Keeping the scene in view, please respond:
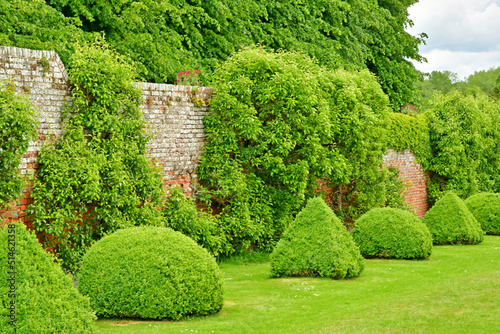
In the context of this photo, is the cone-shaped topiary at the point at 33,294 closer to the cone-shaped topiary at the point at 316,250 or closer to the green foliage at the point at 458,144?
the cone-shaped topiary at the point at 316,250

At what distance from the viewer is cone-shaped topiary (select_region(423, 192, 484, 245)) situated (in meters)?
14.5

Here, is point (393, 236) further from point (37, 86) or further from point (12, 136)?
point (12, 136)

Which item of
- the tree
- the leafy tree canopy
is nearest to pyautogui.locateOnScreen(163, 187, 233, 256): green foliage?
the tree

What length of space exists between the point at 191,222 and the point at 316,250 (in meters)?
2.31

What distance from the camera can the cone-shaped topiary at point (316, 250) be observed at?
9438 mm

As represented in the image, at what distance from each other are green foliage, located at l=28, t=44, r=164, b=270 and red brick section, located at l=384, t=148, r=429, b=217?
1043cm

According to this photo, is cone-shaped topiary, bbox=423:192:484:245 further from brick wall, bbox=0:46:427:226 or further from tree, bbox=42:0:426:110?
tree, bbox=42:0:426:110

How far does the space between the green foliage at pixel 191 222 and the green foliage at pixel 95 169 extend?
1.82ft

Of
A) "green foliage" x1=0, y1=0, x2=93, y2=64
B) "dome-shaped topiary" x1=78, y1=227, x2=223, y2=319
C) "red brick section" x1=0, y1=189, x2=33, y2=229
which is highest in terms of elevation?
"green foliage" x1=0, y1=0, x2=93, y2=64

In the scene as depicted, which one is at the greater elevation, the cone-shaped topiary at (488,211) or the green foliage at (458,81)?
the green foliage at (458,81)

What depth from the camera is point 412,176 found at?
2000 centimetres

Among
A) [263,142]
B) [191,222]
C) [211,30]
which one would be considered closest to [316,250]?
[191,222]

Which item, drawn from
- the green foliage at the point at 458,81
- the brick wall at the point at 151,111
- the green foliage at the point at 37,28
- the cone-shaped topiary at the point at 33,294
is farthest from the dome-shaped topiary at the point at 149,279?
the green foliage at the point at 458,81

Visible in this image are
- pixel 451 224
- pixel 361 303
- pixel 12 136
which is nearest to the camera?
pixel 12 136
